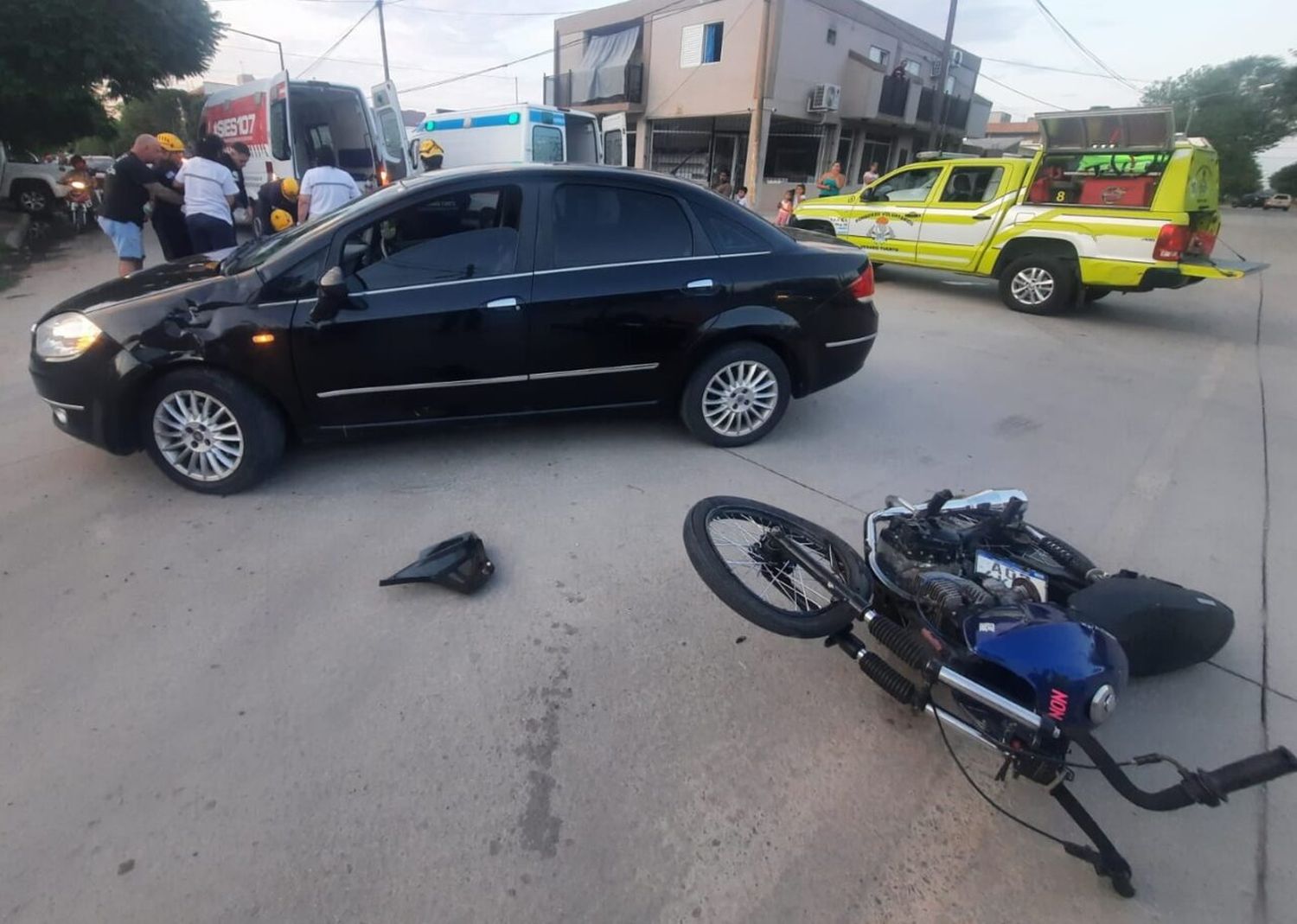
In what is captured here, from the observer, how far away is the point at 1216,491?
412cm

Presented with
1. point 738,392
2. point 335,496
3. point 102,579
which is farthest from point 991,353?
point 102,579

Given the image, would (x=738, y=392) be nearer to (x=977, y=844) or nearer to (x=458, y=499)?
(x=458, y=499)

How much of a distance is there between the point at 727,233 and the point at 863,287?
0.99m

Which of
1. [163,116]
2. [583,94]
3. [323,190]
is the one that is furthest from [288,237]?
[163,116]

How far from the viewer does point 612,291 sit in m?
3.83

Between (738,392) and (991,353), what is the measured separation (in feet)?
13.1

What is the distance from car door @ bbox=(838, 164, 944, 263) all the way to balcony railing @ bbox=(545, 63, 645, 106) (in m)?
16.0

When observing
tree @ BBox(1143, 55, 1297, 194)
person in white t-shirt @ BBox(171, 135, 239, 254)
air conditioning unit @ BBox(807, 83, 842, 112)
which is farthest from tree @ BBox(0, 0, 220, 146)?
tree @ BBox(1143, 55, 1297, 194)

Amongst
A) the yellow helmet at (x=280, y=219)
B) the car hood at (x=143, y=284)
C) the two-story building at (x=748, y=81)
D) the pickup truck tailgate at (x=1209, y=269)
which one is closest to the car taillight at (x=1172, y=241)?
the pickup truck tailgate at (x=1209, y=269)

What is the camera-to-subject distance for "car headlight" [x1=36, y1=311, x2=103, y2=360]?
132 inches

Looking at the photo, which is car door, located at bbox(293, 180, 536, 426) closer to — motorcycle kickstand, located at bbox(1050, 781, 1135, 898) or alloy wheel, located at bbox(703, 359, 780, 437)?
alloy wheel, located at bbox(703, 359, 780, 437)

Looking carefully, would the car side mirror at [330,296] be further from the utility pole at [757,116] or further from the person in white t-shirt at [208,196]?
the utility pole at [757,116]

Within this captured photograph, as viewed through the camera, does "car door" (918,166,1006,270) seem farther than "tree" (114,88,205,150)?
No

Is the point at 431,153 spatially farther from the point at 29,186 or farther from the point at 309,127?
the point at 29,186
